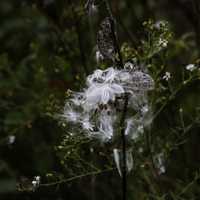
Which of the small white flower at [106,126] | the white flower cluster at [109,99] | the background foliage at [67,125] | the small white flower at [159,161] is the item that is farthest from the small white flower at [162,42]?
the small white flower at [159,161]

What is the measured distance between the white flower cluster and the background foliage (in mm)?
77

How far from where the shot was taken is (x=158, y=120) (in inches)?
112

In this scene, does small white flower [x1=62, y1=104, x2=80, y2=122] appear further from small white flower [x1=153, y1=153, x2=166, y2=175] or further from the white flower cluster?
small white flower [x1=153, y1=153, x2=166, y2=175]

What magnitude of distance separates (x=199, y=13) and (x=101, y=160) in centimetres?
84

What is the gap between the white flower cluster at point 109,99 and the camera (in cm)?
171

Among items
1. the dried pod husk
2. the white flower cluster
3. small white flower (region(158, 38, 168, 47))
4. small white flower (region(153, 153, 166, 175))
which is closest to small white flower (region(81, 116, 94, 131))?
the white flower cluster

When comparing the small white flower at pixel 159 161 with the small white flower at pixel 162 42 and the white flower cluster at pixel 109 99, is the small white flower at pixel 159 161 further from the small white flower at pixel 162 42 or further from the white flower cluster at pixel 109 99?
A: the small white flower at pixel 162 42

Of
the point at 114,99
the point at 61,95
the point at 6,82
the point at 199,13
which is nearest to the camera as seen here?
the point at 114,99

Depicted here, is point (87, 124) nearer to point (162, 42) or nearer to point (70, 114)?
point (70, 114)

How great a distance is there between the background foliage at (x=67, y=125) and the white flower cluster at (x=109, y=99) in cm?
8

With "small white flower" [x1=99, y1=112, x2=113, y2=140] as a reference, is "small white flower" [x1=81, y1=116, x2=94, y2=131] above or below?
above

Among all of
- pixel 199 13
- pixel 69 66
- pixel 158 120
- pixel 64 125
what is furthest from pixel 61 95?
pixel 64 125

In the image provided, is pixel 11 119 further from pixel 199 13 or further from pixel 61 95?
pixel 199 13

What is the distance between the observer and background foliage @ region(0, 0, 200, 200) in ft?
7.10
